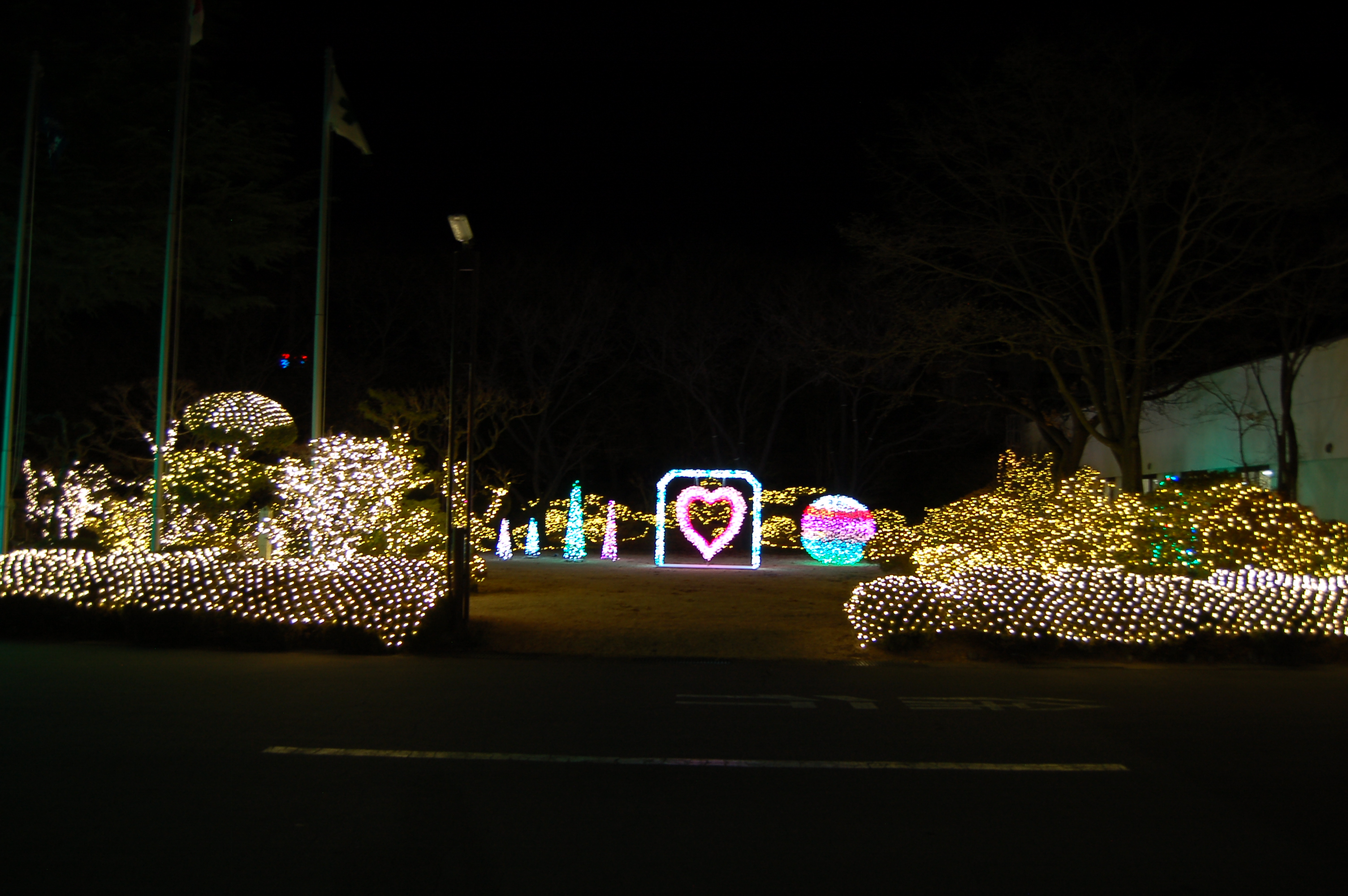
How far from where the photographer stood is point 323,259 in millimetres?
15711

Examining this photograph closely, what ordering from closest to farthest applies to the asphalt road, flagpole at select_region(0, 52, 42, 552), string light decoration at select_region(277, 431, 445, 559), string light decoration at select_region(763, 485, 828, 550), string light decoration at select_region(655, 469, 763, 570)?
1. the asphalt road
2. string light decoration at select_region(277, 431, 445, 559)
3. flagpole at select_region(0, 52, 42, 552)
4. string light decoration at select_region(655, 469, 763, 570)
5. string light decoration at select_region(763, 485, 828, 550)

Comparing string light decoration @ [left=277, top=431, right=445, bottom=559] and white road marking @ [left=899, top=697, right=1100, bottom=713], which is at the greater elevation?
string light decoration @ [left=277, top=431, right=445, bottom=559]

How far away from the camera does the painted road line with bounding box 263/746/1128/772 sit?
6078mm

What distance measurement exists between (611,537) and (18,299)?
1457 centimetres

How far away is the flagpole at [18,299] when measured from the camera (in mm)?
15133

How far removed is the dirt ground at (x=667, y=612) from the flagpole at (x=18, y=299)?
7378 millimetres

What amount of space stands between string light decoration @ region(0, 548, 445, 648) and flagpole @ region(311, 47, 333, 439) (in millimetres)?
3483

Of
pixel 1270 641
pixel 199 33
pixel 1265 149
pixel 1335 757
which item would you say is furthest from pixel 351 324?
pixel 1335 757

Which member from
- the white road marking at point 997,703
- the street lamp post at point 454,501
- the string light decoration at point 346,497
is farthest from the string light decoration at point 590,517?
the white road marking at point 997,703

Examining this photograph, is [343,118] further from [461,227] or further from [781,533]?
[781,533]

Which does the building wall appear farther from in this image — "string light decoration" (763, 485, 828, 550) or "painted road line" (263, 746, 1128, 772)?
"painted road line" (263, 746, 1128, 772)

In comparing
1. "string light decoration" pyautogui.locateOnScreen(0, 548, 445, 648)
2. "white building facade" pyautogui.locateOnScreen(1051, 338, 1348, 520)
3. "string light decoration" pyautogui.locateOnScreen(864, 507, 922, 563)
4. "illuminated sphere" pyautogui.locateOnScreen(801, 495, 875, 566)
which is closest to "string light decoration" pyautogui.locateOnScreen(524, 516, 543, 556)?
"illuminated sphere" pyautogui.locateOnScreen(801, 495, 875, 566)

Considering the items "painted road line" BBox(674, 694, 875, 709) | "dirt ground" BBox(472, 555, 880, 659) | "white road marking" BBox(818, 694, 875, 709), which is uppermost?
"dirt ground" BBox(472, 555, 880, 659)

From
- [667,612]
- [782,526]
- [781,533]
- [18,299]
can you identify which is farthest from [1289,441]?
[18,299]
